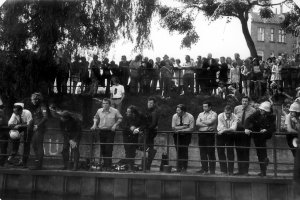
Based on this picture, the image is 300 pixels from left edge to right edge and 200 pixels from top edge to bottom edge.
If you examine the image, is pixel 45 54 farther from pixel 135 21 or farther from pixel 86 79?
pixel 135 21

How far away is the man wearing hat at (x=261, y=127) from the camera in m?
12.8

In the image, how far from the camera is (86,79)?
19891 millimetres

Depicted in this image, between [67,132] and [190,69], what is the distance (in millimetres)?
7223

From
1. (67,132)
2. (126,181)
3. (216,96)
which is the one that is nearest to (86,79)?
(216,96)

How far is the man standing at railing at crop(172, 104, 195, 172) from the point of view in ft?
44.2

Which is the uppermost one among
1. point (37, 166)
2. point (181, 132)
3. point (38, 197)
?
point (181, 132)

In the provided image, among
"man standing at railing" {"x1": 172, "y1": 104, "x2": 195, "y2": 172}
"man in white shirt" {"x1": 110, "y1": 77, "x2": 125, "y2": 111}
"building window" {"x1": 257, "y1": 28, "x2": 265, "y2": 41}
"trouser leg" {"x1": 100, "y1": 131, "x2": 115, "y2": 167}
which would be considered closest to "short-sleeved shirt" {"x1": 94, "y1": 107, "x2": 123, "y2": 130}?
"trouser leg" {"x1": 100, "y1": 131, "x2": 115, "y2": 167}

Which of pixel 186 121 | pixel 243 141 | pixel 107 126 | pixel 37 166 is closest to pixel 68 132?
pixel 107 126

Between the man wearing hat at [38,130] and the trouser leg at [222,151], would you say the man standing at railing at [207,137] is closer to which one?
the trouser leg at [222,151]

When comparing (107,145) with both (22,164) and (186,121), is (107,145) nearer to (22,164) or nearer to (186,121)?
(186,121)

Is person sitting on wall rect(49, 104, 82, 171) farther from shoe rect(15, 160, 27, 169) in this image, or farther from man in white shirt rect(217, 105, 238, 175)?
man in white shirt rect(217, 105, 238, 175)

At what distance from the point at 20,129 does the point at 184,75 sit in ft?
24.7

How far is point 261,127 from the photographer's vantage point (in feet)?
42.1

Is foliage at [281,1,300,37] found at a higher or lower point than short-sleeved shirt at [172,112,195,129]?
higher
